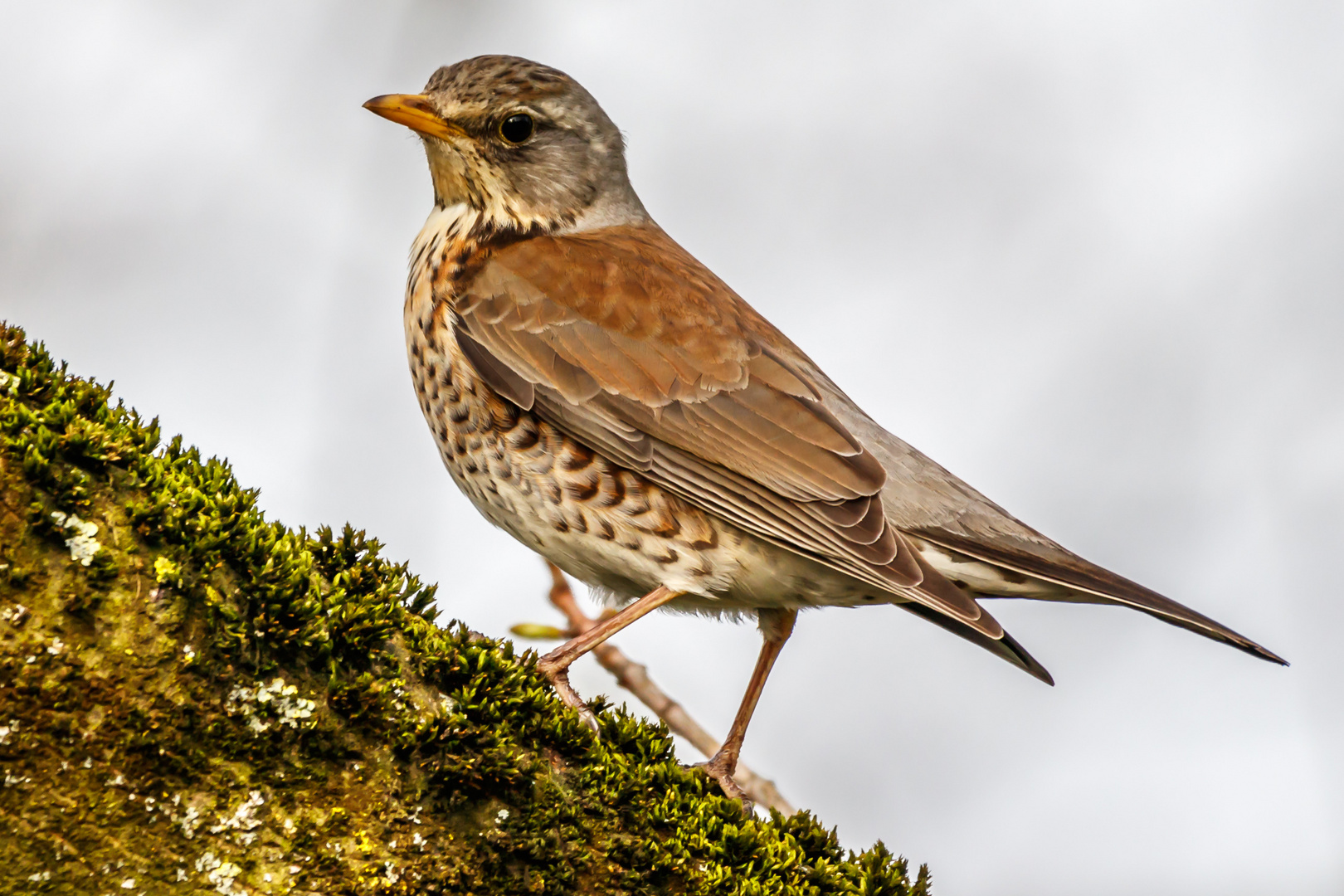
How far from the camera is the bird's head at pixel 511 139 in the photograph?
14.6 feet

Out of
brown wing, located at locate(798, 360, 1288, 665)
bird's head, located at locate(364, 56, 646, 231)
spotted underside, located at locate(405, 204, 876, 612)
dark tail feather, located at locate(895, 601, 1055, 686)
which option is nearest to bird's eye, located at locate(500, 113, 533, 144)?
bird's head, located at locate(364, 56, 646, 231)

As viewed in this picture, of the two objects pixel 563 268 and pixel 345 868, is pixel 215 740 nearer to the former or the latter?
pixel 345 868

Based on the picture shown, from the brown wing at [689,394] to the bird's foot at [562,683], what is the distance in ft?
2.33

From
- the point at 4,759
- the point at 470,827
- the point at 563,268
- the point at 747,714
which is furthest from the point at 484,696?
the point at 563,268

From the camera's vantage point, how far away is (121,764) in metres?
1.85

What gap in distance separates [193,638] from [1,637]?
291 mm

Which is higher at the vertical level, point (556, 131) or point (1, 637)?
point (556, 131)

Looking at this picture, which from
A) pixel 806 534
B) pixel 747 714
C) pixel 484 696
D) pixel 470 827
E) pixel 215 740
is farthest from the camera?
pixel 747 714

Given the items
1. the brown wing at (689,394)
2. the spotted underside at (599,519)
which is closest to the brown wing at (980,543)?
the brown wing at (689,394)

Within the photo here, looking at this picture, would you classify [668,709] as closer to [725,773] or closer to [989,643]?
[725,773]

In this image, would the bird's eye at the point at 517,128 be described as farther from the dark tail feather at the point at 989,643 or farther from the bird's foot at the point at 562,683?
the dark tail feather at the point at 989,643

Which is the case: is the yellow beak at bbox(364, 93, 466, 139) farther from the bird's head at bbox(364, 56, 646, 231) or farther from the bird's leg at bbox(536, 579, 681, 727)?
the bird's leg at bbox(536, 579, 681, 727)

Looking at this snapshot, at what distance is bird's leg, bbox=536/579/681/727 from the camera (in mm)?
3172

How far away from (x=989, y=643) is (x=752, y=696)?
0.82 meters
